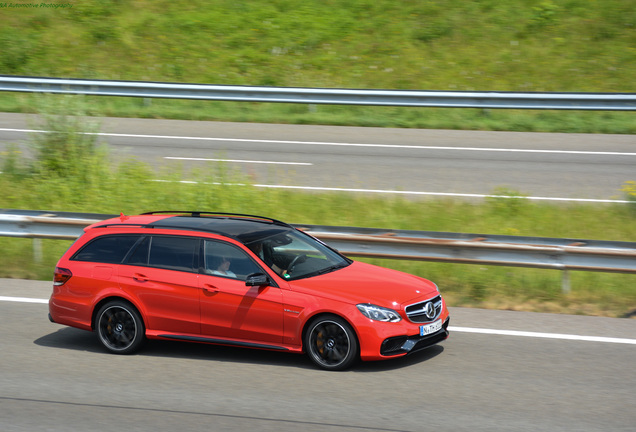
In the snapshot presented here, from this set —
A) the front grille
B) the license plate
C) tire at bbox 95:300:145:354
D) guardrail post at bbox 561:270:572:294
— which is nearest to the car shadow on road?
tire at bbox 95:300:145:354

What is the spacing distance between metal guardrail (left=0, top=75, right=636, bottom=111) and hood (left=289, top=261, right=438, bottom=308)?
12936 mm

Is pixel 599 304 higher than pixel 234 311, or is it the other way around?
pixel 234 311

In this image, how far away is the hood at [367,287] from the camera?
746 centimetres

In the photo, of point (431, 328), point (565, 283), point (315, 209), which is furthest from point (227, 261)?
point (315, 209)

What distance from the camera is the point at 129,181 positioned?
1488 centimetres

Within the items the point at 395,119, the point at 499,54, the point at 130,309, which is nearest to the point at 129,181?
the point at 130,309

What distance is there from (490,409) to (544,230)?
6955mm

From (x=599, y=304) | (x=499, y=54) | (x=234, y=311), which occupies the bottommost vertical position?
(x=599, y=304)

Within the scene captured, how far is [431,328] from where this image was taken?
303 inches

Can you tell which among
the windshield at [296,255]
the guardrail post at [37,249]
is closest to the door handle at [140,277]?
the windshield at [296,255]

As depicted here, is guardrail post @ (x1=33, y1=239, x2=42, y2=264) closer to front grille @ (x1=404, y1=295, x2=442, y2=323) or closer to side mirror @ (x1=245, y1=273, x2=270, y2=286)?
side mirror @ (x1=245, y1=273, x2=270, y2=286)

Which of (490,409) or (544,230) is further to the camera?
(544,230)

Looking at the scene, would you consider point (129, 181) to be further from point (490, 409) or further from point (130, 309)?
point (490, 409)

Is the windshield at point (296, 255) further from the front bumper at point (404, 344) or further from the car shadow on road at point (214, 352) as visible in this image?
the front bumper at point (404, 344)
